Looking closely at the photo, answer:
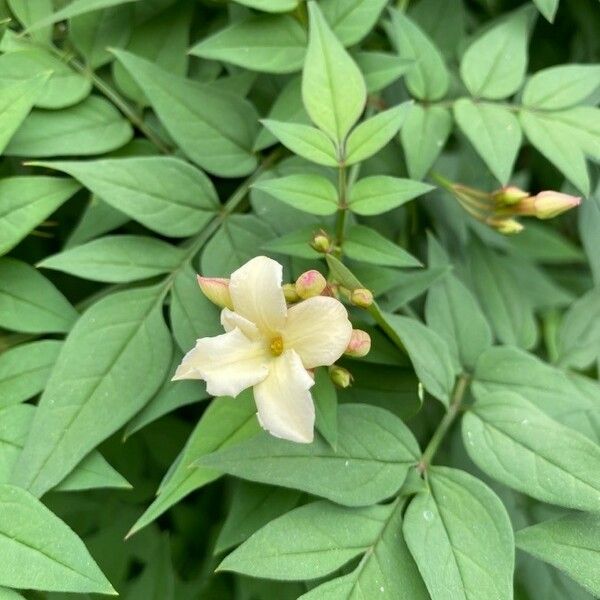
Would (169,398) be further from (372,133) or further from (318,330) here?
(372,133)

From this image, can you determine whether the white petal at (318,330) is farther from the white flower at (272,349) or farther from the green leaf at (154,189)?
the green leaf at (154,189)

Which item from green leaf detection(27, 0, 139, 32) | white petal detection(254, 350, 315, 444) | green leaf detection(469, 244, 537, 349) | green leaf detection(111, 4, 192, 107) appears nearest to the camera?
white petal detection(254, 350, 315, 444)

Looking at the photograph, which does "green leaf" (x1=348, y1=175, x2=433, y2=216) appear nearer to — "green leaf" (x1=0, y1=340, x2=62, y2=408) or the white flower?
the white flower

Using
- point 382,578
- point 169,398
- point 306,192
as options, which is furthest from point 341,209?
point 382,578

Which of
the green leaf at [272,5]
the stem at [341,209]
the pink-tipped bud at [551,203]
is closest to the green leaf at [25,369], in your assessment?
the stem at [341,209]

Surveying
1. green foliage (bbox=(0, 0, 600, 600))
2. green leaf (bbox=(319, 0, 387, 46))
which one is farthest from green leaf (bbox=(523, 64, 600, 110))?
green leaf (bbox=(319, 0, 387, 46))

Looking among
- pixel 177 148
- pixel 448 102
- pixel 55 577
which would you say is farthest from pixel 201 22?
pixel 55 577
